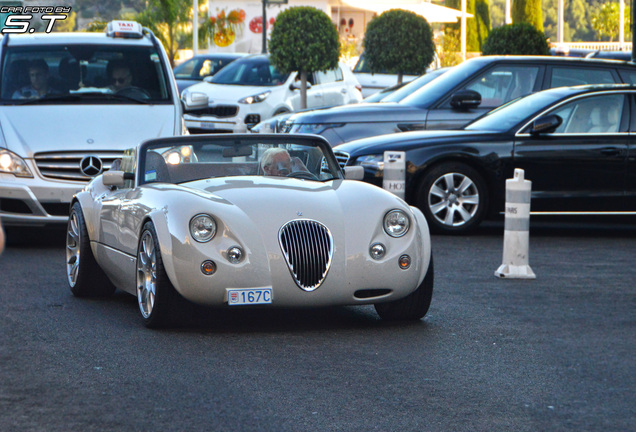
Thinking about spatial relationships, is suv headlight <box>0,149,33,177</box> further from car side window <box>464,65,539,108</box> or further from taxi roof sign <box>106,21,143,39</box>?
car side window <box>464,65,539,108</box>

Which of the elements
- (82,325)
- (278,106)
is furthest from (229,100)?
(82,325)

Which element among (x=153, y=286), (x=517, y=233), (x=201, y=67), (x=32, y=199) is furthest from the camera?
(x=201, y=67)

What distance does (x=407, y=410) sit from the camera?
5.48m

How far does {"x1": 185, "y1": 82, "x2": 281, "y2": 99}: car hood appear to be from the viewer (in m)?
24.5

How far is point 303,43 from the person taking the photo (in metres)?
25.2

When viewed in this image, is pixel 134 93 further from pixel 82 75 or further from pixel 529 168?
pixel 529 168

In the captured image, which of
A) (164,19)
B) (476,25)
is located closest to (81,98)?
(164,19)

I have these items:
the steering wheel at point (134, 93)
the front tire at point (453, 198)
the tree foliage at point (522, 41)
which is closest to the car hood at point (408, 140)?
the front tire at point (453, 198)

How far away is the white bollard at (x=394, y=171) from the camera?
1223cm

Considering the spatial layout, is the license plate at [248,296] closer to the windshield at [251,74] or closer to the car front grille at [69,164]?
the car front grille at [69,164]

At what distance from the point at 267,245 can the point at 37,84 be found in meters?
6.40

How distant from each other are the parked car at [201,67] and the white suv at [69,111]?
49.6ft

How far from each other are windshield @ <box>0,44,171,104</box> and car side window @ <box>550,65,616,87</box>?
5.13 meters

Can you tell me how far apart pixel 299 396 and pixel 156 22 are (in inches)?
1716
